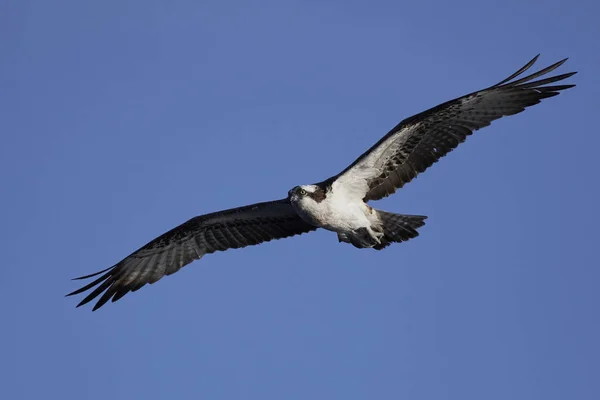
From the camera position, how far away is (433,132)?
1238cm

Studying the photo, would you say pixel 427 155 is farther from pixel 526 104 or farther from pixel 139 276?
pixel 139 276

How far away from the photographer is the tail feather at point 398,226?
41.1 feet

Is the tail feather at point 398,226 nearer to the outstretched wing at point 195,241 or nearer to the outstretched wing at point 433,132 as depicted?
the outstretched wing at point 433,132

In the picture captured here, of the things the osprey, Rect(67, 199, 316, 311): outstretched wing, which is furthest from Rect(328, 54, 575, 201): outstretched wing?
Rect(67, 199, 316, 311): outstretched wing

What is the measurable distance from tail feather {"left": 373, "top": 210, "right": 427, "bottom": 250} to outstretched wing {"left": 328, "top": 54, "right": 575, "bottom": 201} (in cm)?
32

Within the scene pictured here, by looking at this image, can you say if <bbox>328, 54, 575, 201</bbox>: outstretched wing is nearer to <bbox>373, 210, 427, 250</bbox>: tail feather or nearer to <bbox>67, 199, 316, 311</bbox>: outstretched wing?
<bbox>373, 210, 427, 250</bbox>: tail feather

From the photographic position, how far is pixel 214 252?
13.8 m

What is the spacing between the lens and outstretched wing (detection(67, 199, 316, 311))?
43.8 feet

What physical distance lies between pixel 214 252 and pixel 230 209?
850mm

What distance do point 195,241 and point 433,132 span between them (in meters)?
4.03

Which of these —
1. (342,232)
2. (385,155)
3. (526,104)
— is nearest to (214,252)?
(342,232)

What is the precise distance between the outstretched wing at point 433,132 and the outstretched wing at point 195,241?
146 cm

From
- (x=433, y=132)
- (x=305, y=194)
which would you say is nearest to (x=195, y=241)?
(x=305, y=194)

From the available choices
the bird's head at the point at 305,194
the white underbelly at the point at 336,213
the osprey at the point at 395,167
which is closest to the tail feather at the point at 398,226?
the osprey at the point at 395,167
